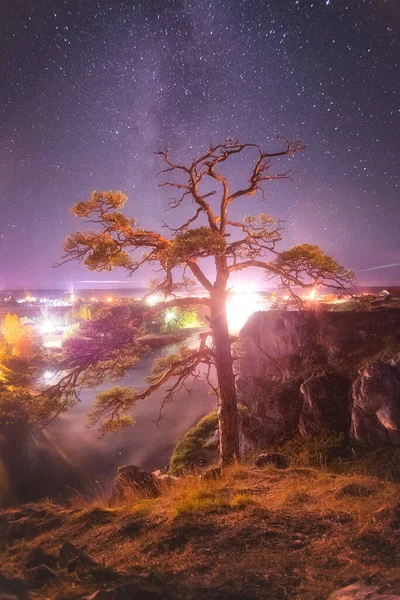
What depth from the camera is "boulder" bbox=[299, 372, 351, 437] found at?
11.2 metres

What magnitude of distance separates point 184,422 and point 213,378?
8967 mm

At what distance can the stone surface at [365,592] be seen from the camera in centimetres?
321

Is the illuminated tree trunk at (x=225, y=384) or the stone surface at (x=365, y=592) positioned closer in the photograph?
the stone surface at (x=365, y=592)

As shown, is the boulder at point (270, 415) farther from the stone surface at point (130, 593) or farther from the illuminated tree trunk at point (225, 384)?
the stone surface at point (130, 593)

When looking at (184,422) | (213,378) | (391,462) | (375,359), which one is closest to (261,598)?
(391,462)

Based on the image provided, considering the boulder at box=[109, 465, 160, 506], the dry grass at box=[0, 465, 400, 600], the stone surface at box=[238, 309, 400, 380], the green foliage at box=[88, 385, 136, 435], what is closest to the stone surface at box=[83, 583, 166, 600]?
the dry grass at box=[0, 465, 400, 600]

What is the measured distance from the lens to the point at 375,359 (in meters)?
11.0

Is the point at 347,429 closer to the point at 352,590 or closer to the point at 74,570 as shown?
the point at 352,590

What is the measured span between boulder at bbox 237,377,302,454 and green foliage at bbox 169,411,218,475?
3.27 m

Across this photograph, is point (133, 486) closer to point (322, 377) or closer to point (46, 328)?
point (322, 377)

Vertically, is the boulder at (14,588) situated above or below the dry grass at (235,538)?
above

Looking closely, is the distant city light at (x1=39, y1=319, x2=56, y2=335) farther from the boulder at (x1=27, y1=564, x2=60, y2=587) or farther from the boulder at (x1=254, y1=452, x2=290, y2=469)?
the boulder at (x1=27, y1=564, x2=60, y2=587)

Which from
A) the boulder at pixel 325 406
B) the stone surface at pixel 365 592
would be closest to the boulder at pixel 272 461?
the boulder at pixel 325 406

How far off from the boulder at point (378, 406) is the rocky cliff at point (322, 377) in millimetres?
24
